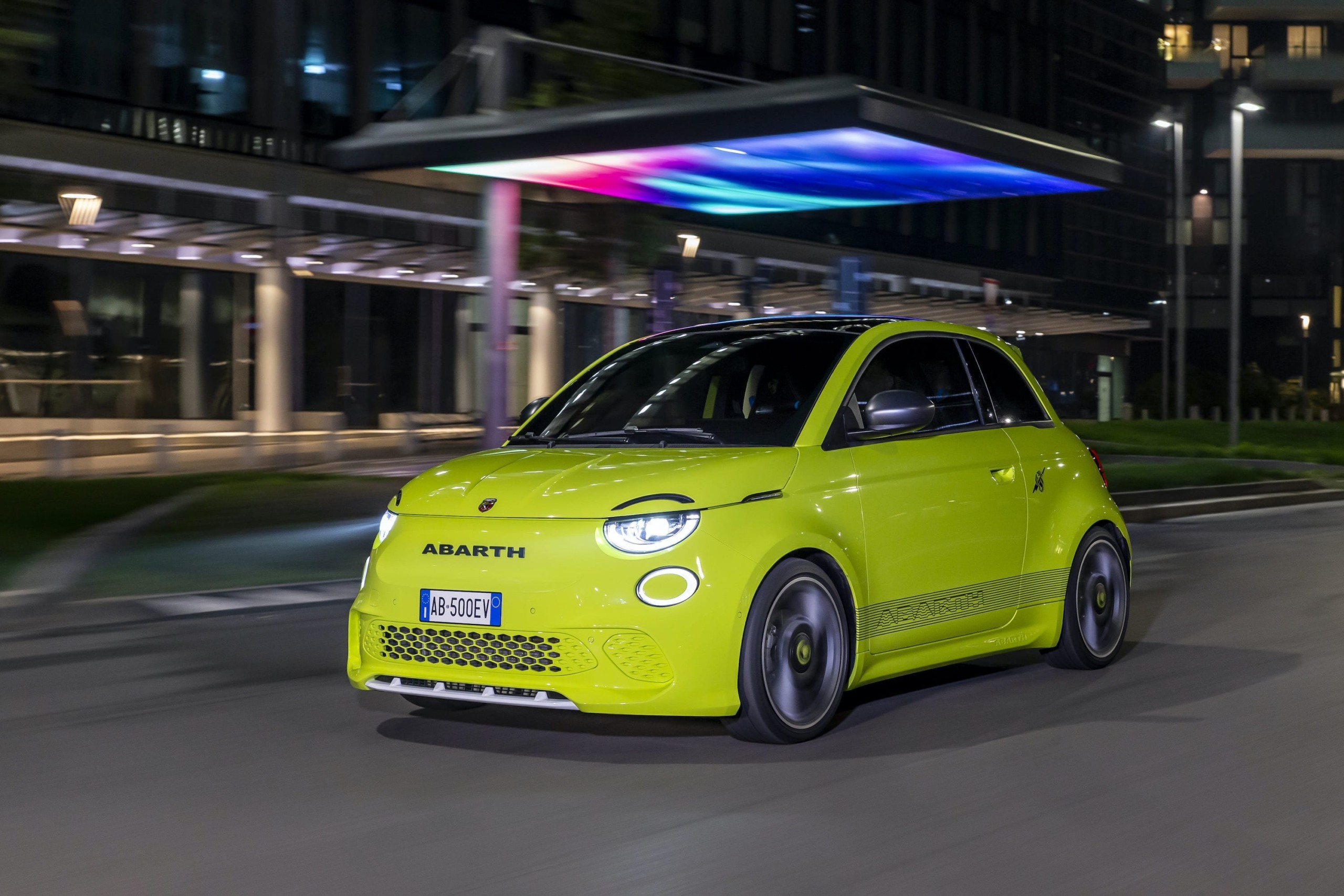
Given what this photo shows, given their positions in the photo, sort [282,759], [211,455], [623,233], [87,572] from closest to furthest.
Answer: [282,759]
[87,572]
[623,233]
[211,455]

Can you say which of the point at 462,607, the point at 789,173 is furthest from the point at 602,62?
the point at 462,607

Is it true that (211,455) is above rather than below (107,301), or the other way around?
below

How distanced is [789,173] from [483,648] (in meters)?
11.9

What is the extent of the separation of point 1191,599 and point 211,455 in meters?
20.9

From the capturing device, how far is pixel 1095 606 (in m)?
8.52

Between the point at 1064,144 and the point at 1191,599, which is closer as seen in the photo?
the point at 1191,599

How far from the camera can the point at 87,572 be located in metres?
12.6

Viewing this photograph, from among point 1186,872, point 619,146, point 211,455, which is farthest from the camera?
point 211,455

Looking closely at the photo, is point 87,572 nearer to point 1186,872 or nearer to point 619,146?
point 619,146

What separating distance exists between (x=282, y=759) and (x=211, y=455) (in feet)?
77.8

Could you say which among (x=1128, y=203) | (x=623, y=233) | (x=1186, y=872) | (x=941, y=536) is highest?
(x=1128, y=203)

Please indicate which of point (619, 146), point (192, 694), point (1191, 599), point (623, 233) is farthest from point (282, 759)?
point (623, 233)

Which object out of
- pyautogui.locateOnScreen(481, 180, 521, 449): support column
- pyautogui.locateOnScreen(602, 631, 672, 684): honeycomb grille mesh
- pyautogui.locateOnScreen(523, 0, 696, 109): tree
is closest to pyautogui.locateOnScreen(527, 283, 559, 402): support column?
pyautogui.locateOnScreen(523, 0, 696, 109): tree

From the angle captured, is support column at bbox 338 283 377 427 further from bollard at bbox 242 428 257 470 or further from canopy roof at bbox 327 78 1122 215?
canopy roof at bbox 327 78 1122 215
